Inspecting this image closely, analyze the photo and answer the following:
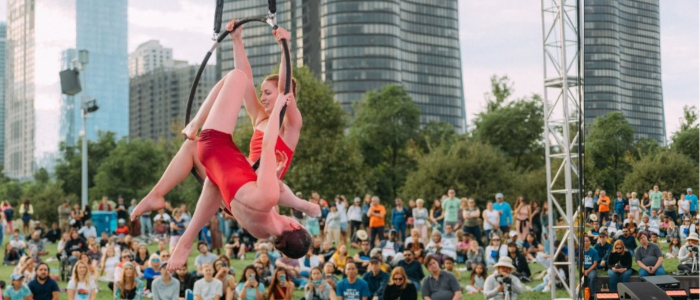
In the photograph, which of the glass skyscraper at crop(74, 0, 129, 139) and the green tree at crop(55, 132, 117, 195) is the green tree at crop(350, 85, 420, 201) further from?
the glass skyscraper at crop(74, 0, 129, 139)

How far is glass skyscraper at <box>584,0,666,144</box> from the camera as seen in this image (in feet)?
36.0

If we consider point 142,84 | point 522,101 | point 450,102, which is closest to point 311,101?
point 522,101

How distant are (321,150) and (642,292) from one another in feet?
66.2

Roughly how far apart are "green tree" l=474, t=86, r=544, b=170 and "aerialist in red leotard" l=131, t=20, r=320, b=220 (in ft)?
109

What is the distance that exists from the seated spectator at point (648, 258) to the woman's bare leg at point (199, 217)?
818 cm

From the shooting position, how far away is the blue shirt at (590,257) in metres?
11.6

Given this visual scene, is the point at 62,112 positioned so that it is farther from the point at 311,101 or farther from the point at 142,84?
the point at 311,101

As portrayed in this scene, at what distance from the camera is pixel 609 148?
1141 centimetres

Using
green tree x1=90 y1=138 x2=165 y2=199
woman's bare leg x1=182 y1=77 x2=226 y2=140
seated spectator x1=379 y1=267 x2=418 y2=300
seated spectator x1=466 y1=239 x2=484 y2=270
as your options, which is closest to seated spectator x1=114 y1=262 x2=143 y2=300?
seated spectator x1=379 y1=267 x2=418 y2=300

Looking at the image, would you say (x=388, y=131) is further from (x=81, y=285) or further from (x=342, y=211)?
(x=81, y=285)

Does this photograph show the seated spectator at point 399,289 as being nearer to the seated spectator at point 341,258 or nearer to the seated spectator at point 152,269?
the seated spectator at point 341,258

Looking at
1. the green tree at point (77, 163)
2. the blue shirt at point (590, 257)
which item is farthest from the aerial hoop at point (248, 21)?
the green tree at point (77, 163)

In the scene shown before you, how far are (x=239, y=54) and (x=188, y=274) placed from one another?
8.32m

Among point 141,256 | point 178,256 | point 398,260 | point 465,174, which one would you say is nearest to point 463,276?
point 398,260
